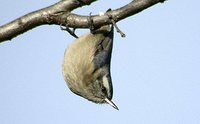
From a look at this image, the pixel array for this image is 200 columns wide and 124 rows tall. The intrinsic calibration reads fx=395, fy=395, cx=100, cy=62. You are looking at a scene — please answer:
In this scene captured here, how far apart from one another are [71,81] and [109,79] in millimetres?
634

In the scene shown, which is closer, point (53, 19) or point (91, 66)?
point (53, 19)

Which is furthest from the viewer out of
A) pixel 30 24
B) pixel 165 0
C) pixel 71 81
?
pixel 71 81

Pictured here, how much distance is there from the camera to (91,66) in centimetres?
518

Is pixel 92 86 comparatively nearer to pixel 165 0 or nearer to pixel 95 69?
A: pixel 95 69

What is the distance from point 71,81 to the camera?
4895 millimetres

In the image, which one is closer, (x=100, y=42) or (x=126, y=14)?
(x=126, y=14)

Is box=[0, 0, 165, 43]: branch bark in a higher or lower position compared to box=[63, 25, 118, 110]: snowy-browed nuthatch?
higher

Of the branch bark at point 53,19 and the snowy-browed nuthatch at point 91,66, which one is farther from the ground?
the branch bark at point 53,19

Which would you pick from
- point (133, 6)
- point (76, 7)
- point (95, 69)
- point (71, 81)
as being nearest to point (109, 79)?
point (95, 69)

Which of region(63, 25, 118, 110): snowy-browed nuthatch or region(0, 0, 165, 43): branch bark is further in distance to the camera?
region(63, 25, 118, 110): snowy-browed nuthatch

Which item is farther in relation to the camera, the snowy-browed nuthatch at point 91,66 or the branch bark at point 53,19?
the snowy-browed nuthatch at point 91,66

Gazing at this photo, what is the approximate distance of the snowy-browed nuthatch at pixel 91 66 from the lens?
4.92 meters

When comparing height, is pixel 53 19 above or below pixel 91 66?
above

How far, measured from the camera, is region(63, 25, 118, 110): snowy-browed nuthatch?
492 cm
